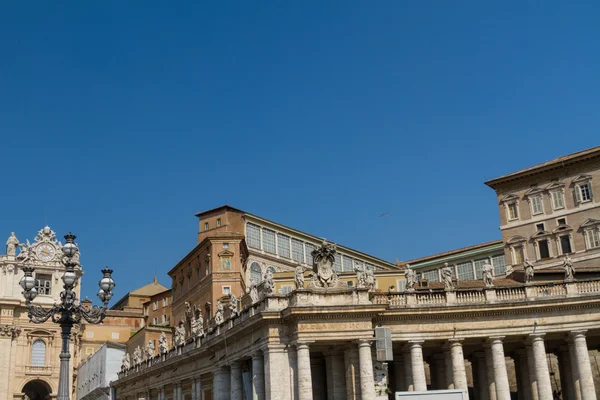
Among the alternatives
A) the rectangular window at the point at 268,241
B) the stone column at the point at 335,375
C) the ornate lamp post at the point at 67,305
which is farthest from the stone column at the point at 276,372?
the rectangular window at the point at 268,241

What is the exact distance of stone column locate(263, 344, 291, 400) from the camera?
36.8 m

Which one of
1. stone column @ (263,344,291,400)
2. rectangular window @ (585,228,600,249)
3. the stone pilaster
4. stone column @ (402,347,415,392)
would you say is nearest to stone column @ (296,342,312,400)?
stone column @ (263,344,291,400)

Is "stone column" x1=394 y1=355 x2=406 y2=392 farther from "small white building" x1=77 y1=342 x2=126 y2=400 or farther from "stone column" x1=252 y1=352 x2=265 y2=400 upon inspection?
"small white building" x1=77 y1=342 x2=126 y2=400

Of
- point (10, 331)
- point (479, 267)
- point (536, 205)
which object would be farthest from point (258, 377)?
point (479, 267)

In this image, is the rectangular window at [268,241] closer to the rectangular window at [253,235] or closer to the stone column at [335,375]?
the rectangular window at [253,235]

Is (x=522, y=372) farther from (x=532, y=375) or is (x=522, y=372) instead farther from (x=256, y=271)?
(x=256, y=271)

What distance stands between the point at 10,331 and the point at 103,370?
1490 centimetres

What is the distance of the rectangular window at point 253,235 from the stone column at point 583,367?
180 feet

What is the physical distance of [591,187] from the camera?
71.6 m

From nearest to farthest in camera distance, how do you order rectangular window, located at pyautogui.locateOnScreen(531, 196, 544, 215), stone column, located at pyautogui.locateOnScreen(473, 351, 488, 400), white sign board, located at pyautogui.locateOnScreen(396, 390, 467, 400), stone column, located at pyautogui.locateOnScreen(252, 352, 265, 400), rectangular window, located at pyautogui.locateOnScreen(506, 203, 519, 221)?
1. white sign board, located at pyautogui.locateOnScreen(396, 390, 467, 400)
2. stone column, located at pyautogui.locateOnScreen(252, 352, 265, 400)
3. stone column, located at pyautogui.locateOnScreen(473, 351, 488, 400)
4. rectangular window, located at pyautogui.locateOnScreen(531, 196, 544, 215)
5. rectangular window, located at pyautogui.locateOnScreen(506, 203, 519, 221)

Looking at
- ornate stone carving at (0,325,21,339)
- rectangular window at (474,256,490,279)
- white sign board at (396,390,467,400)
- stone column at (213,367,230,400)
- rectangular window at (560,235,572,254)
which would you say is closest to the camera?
white sign board at (396,390,467,400)

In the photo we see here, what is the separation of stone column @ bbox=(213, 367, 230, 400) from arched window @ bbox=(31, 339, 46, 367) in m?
54.0

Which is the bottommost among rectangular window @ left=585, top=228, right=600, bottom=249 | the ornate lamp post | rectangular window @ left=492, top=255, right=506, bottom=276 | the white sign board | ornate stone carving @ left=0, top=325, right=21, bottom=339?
the white sign board

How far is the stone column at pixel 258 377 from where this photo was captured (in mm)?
38875
